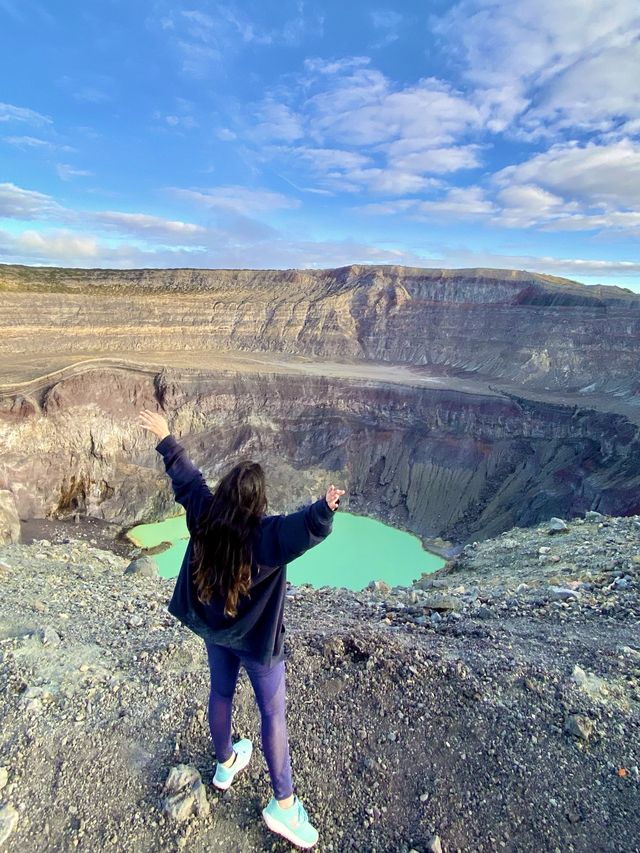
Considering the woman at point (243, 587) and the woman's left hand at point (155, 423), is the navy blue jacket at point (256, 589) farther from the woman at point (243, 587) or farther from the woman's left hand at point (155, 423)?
the woman's left hand at point (155, 423)

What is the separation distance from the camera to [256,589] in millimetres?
2609

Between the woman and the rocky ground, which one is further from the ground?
the woman

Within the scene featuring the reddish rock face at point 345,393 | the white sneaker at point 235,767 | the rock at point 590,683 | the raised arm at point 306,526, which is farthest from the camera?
the reddish rock face at point 345,393

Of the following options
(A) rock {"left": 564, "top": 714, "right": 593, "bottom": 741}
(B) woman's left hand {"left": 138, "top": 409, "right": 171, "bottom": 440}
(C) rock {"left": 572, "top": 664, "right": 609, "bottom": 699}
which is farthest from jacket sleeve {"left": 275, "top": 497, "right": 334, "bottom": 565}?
(C) rock {"left": 572, "top": 664, "right": 609, "bottom": 699}

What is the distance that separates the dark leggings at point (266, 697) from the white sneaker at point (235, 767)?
38 centimetres

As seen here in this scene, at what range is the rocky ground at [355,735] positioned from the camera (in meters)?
2.92

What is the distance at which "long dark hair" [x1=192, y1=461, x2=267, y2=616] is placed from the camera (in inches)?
96.4

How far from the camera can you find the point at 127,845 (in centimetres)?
283

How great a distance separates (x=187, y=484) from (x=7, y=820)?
2.11 m

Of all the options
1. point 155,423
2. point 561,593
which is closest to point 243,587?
Result: point 155,423

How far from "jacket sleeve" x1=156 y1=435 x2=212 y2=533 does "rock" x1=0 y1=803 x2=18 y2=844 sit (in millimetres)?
1885

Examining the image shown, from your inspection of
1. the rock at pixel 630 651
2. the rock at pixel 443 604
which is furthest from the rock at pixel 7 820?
the rock at pixel 630 651

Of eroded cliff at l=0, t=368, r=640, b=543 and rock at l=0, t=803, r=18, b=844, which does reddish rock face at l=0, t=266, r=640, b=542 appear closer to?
eroded cliff at l=0, t=368, r=640, b=543

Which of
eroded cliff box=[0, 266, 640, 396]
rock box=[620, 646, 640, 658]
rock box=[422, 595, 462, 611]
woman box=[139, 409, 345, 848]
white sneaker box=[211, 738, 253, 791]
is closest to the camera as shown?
woman box=[139, 409, 345, 848]
